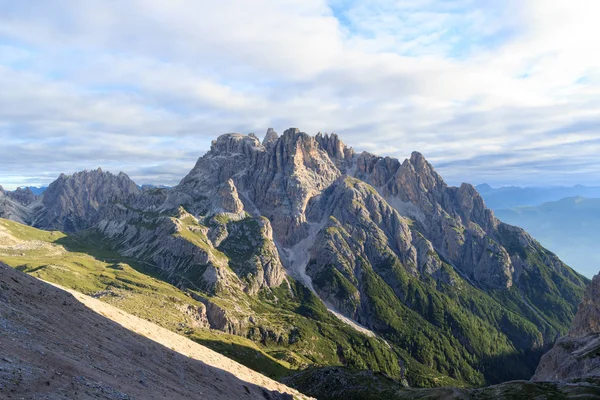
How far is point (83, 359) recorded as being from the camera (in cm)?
4659

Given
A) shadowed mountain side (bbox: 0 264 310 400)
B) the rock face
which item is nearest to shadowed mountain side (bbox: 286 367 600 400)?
the rock face

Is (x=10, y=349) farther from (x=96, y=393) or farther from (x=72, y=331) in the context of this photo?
(x=72, y=331)

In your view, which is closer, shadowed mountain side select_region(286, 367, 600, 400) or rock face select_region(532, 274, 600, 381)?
shadowed mountain side select_region(286, 367, 600, 400)

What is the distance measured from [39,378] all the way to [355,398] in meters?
107

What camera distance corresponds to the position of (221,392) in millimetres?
69750

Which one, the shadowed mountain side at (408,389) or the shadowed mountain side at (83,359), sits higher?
the shadowed mountain side at (83,359)

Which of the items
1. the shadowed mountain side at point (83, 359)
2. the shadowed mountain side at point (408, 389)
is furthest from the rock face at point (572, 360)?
the shadowed mountain side at point (83, 359)

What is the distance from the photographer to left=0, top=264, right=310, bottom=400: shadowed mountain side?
112 ft

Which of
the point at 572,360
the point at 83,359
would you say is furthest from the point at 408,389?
the point at 83,359

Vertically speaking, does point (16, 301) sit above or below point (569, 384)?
above

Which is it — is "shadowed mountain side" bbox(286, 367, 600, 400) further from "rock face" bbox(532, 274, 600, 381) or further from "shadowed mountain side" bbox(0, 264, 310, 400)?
"shadowed mountain side" bbox(0, 264, 310, 400)

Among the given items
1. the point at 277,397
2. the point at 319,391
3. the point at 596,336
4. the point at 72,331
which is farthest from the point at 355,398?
the point at 596,336

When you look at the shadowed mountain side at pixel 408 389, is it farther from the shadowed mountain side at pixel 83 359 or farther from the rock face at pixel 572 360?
the shadowed mountain side at pixel 83 359

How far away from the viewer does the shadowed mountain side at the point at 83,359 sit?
34.0 meters
